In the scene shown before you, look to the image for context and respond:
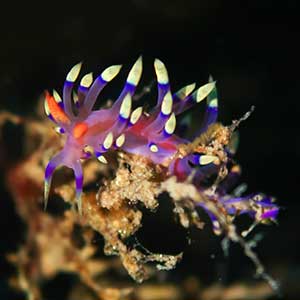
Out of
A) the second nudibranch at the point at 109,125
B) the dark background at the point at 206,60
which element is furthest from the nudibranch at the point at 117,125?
the dark background at the point at 206,60

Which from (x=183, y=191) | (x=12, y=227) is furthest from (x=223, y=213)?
(x=12, y=227)

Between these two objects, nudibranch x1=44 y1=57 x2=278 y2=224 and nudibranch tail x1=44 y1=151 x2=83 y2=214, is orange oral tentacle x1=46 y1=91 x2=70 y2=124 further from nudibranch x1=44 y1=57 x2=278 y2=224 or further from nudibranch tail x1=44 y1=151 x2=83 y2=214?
nudibranch tail x1=44 y1=151 x2=83 y2=214

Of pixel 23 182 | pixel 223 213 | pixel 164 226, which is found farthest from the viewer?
pixel 23 182

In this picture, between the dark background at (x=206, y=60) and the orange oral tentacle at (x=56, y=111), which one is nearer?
the orange oral tentacle at (x=56, y=111)

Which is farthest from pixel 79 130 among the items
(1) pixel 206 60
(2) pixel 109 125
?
(1) pixel 206 60

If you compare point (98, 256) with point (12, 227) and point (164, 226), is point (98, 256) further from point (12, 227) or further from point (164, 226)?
point (164, 226)

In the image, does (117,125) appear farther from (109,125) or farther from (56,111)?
(56,111)

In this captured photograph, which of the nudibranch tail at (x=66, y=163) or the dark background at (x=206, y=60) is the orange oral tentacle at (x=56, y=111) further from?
the dark background at (x=206, y=60)
